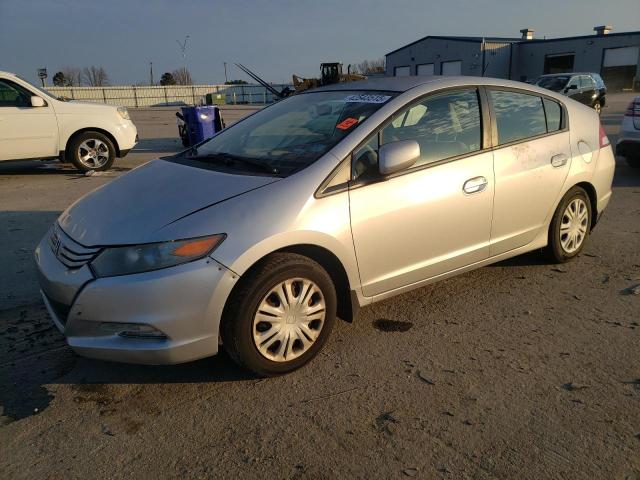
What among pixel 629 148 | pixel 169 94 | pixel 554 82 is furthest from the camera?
pixel 169 94

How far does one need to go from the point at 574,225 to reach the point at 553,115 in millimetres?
939

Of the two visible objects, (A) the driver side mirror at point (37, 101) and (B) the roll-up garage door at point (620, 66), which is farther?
(B) the roll-up garage door at point (620, 66)

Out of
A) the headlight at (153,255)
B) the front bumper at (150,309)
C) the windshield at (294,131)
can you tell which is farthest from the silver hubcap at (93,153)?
the headlight at (153,255)

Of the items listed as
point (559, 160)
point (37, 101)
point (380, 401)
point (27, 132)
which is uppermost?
point (37, 101)

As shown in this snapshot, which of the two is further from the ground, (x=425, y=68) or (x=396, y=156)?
(x=425, y=68)

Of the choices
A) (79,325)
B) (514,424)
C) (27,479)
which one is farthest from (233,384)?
(514,424)

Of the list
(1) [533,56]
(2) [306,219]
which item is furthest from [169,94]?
(2) [306,219]

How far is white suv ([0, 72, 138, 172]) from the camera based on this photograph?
27.5 feet

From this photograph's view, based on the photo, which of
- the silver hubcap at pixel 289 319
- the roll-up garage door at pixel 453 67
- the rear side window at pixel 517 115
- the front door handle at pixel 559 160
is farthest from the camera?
the roll-up garage door at pixel 453 67

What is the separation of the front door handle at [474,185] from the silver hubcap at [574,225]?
112 centimetres

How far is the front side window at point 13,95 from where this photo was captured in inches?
328

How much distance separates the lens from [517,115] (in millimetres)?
3969

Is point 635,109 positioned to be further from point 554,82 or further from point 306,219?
point 554,82

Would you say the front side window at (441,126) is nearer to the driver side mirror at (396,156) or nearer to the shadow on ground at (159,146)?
the driver side mirror at (396,156)
